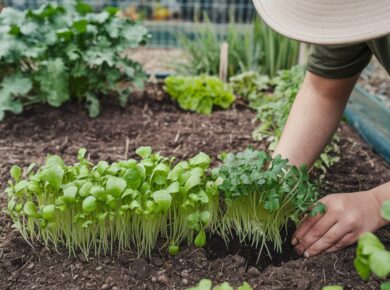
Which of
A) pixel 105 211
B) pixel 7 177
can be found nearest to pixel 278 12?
pixel 105 211

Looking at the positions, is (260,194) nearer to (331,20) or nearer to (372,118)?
(331,20)

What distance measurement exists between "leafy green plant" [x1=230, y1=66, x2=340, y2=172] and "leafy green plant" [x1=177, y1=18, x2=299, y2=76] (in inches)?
10.2

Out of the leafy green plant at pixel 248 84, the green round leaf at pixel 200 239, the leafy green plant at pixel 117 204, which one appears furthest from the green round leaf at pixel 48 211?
the leafy green plant at pixel 248 84

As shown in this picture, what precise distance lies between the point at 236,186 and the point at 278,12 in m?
0.63

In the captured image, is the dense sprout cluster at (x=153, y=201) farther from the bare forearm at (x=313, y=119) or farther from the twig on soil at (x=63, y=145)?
the twig on soil at (x=63, y=145)

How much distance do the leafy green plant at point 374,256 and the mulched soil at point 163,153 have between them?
46 centimetres

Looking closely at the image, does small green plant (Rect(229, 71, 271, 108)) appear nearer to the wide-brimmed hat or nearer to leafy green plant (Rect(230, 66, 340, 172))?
leafy green plant (Rect(230, 66, 340, 172))

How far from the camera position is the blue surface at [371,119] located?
2.96 m

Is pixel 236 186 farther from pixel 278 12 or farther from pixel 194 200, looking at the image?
pixel 278 12

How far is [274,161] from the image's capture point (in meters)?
1.73

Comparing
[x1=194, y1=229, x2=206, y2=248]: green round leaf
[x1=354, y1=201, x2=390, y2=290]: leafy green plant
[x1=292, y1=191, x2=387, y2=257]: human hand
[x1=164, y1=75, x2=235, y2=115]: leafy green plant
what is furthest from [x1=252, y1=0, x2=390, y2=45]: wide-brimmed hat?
[x1=164, y1=75, x2=235, y2=115]: leafy green plant

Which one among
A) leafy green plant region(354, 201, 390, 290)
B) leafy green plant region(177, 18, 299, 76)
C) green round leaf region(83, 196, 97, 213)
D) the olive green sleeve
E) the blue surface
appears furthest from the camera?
leafy green plant region(177, 18, 299, 76)

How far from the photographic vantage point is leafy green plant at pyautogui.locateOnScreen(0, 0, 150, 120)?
3.05 meters

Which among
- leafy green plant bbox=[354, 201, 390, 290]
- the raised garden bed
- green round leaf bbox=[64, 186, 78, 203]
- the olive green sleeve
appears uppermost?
the olive green sleeve
